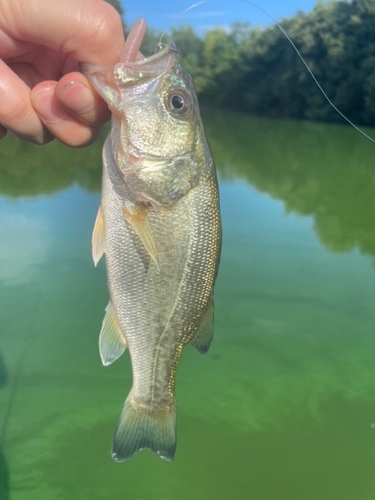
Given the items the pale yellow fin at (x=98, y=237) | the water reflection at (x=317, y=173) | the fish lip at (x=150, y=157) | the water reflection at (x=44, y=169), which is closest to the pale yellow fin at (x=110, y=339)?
the pale yellow fin at (x=98, y=237)

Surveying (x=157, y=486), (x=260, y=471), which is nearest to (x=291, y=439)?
(x=260, y=471)

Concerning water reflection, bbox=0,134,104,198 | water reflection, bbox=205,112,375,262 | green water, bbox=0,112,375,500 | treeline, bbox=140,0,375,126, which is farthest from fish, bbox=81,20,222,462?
treeline, bbox=140,0,375,126

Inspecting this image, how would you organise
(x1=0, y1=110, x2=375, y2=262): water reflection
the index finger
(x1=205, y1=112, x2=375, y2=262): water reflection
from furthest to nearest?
1. (x1=0, y1=110, x2=375, y2=262): water reflection
2. (x1=205, y1=112, x2=375, y2=262): water reflection
3. the index finger

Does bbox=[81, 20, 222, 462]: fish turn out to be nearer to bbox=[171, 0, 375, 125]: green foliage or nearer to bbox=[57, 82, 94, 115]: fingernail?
bbox=[57, 82, 94, 115]: fingernail

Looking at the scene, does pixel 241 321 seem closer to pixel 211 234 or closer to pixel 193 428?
pixel 193 428

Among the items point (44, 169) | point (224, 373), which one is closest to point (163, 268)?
point (224, 373)

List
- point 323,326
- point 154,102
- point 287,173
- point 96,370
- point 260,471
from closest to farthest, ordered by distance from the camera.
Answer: point 154,102 → point 260,471 → point 96,370 → point 323,326 → point 287,173
